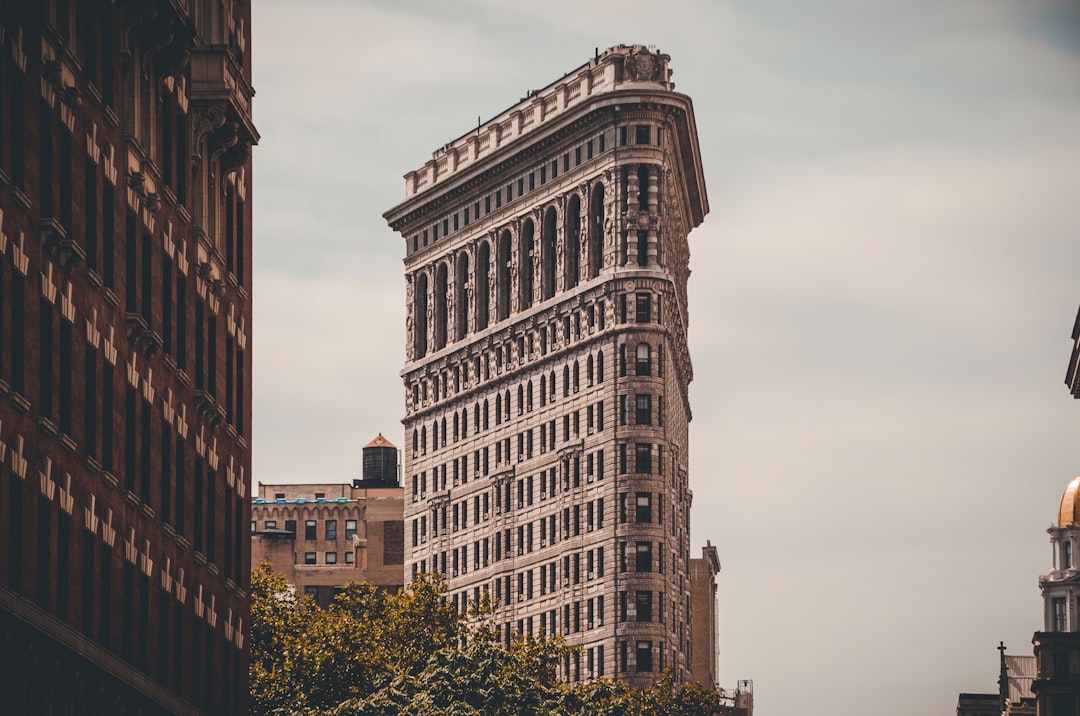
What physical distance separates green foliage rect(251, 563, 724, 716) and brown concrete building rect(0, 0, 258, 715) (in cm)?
2531

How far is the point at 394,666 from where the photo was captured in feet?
385

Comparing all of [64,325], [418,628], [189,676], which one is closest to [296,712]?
[418,628]

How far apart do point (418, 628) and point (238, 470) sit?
1970 inches

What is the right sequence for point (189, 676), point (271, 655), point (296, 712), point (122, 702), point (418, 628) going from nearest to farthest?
point (122, 702), point (189, 676), point (296, 712), point (271, 655), point (418, 628)

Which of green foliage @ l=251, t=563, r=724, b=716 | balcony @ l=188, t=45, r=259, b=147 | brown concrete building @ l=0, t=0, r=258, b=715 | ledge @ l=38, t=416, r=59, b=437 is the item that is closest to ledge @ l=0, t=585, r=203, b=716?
brown concrete building @ l=0, t=0, r=258, b=715

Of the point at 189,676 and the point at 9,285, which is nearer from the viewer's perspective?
the point at 9,285

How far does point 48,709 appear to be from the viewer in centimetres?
5778

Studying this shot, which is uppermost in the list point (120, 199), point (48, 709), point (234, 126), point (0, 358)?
point (234, 126)

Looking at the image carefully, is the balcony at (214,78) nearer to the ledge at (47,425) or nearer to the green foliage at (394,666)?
the ledge at (47,425)

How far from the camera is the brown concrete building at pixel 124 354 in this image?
56.4m

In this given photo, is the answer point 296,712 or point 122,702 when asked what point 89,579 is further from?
point 296,712

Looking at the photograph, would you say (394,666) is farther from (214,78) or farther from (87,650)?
(87,650)

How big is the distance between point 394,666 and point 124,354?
173 feet

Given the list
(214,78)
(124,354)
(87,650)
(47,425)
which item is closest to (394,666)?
(214,78)
